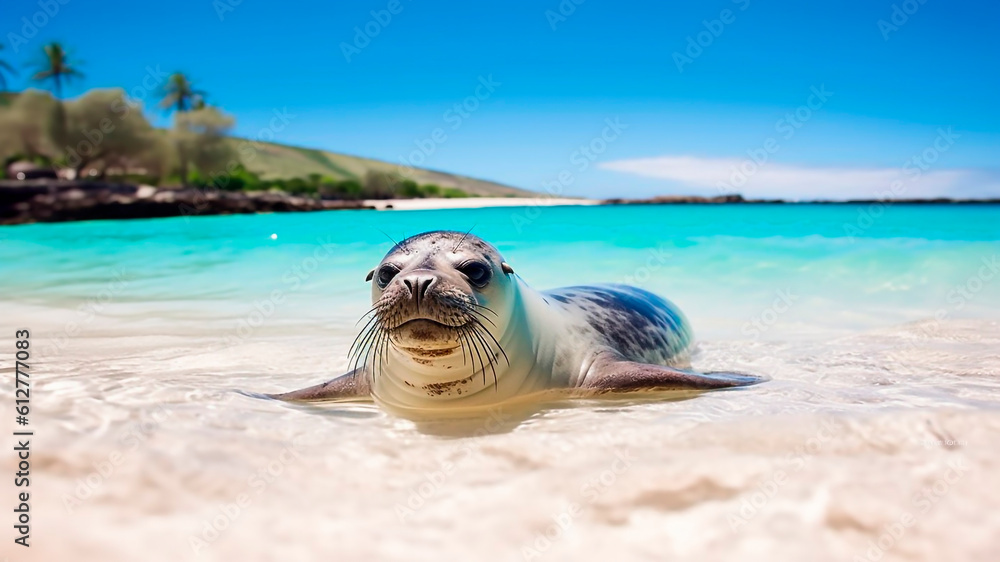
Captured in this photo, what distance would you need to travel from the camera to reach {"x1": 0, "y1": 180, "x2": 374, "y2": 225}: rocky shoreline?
3000 centimetres

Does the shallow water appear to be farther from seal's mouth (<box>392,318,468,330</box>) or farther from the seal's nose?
the seal's nose

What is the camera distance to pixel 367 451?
218cm

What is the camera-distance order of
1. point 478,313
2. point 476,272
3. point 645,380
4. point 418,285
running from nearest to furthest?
point 418,285
point 478,313
point 476,272
point 645,380

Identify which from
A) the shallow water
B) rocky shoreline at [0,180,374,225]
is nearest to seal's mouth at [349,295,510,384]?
the shallow water

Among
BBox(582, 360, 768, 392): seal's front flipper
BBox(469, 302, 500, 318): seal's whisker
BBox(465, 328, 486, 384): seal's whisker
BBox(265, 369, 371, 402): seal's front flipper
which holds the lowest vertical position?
BBox(265, 369, 371, 402): seal's front flipper

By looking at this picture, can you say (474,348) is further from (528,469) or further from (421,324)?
(528,469)

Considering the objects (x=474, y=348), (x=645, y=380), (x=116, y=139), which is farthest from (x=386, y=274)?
(x=116, y=139)

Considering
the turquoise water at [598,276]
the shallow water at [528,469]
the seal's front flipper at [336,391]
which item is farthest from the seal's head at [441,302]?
the turquoise water at [598,276]

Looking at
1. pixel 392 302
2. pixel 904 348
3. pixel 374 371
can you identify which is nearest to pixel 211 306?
pixel 374 371

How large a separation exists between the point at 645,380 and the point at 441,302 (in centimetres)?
105

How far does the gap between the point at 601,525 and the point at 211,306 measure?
672 centimetres

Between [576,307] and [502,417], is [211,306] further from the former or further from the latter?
[502,417]

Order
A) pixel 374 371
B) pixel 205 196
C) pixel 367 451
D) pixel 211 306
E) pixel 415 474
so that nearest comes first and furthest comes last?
pixel 415 474
pixel 367 451
pixel 374 371
pixel 211 306
pixel 205 196

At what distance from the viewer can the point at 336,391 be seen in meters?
3.25
